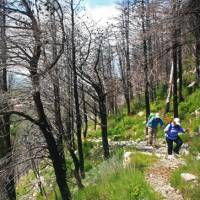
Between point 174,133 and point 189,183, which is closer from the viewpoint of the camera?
point 189,183

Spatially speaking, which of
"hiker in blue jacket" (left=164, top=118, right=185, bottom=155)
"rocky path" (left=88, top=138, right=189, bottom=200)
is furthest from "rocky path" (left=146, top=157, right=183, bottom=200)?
"hiker in blue jacket" (left=164, top=118, right=185, bottom=155)

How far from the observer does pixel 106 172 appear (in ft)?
33.6

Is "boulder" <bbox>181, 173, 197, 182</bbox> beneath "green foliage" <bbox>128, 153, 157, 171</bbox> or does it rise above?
above

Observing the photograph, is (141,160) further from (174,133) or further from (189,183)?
(189,183)

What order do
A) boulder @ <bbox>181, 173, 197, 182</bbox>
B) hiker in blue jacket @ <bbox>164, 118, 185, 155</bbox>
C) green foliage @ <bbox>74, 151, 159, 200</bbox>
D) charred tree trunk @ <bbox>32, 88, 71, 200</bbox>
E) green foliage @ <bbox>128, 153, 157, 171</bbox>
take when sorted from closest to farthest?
green foliage @ <bbox>74, 151, 159, 200</bbox>
boulder @ <bbox>181, 173, 197, 182</bbox>
green foliage @ <bbox>128, 153, 157, 171</bbox>
charred tree trunk @ <bbox>32, 88, 71, 200</bbox>
hiker in blue jacket @ <bbox>164, 118, 185, 155</bbox>

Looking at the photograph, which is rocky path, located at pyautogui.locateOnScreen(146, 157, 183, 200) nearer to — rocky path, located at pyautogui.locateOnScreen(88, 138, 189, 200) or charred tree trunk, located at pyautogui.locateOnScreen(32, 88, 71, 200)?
rocky path, located at pyautogui.locateOnScreen(88, 138, 189, 200)

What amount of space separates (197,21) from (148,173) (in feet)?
13.7

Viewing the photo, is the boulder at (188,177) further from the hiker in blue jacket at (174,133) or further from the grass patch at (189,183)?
the hiker in blue jacket at (174,133)

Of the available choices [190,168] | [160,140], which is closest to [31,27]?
[190,168]

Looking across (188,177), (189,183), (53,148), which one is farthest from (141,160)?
(189,183)

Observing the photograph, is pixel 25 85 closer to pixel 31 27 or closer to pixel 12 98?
pixel 12 98

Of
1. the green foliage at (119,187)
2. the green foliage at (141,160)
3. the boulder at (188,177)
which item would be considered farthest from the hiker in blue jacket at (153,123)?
the boulder at (188,177)

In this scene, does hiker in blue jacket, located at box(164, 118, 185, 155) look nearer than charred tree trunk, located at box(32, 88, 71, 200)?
No

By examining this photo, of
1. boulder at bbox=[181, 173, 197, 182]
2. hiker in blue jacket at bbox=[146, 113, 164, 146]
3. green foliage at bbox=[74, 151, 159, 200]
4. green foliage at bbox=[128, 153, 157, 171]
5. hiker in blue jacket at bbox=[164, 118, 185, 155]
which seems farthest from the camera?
hiker in blue jacket at bbox=[146, 113, 164, 146]
